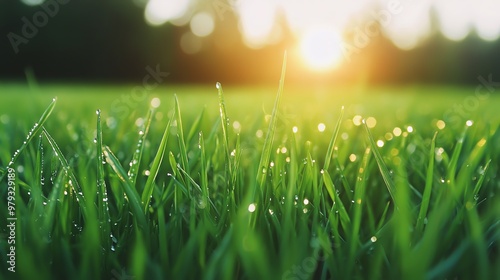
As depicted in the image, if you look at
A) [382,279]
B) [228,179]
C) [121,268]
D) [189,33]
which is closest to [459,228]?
A: [382,279]

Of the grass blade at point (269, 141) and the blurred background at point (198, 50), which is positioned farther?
the blurred background at point (198, 50)

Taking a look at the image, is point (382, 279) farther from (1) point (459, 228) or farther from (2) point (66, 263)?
(2) point (66, 263)

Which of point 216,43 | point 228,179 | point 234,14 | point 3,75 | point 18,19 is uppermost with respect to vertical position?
point 234,14

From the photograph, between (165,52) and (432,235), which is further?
(165,52)

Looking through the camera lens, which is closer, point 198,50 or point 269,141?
point 269,141

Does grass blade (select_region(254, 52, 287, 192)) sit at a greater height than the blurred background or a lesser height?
lesser

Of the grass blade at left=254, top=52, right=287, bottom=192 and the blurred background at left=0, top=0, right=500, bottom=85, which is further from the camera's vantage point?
the blurred background at left=0, top=0, right=500, bottom=85

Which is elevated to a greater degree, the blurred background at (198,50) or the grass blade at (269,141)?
the blurred background at (198,50)

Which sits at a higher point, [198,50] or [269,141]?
[198,50]

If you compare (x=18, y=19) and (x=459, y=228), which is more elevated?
(x=18, y=19)

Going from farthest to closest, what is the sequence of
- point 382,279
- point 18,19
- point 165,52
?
1. point 165,52
2. point 18,19
3. point 382,279

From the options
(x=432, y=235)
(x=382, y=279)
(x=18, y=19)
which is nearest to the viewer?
(x=432, y=235)
